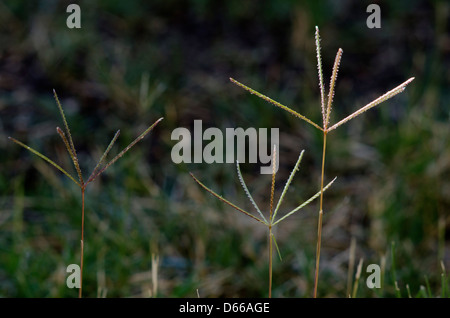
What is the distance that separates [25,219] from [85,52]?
854mm

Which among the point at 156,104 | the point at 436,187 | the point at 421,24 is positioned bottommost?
the point at 436,187

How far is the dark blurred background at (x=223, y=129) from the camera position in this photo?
1.51 m

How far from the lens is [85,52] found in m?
2.35

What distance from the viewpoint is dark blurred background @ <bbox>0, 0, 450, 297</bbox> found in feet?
4.95

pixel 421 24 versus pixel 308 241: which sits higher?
pixel 421 24

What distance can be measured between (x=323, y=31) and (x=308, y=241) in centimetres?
114

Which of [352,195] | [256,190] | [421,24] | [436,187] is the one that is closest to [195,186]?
[256,190]

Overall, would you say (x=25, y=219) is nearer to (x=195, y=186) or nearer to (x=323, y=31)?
(x=195, y=186)

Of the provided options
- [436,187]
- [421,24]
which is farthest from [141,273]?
[421,24]

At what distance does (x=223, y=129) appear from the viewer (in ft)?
6.82

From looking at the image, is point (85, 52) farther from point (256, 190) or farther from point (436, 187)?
point (436, 187)
